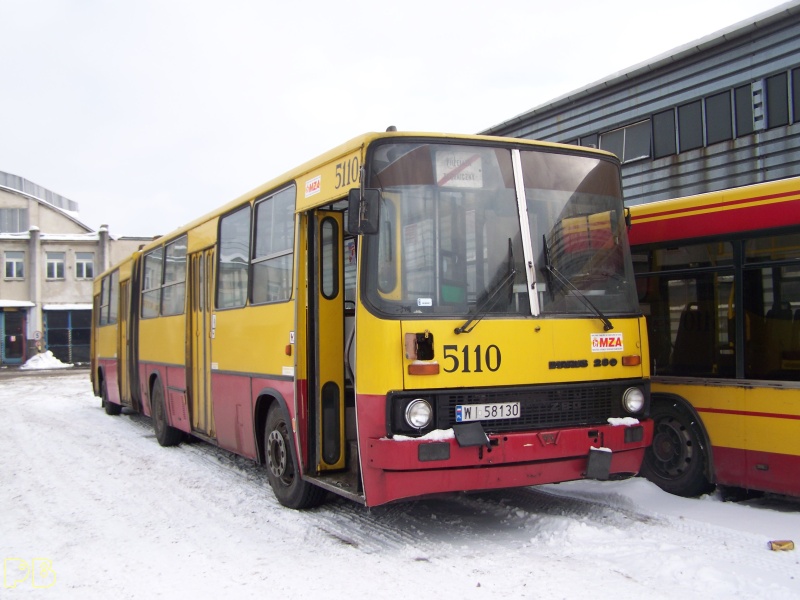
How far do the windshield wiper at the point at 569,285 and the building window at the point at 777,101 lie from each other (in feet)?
32.1

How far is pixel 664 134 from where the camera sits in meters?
16.3

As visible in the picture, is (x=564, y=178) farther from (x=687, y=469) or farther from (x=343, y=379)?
(x=687, y=469)

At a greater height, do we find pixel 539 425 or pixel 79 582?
pixel 539 425

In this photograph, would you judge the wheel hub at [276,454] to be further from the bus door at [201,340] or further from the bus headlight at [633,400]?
the bus headlight at [633,400]

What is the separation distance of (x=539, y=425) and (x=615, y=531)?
966mm

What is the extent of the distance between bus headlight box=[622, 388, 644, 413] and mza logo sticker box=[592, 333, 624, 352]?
1.09 feet

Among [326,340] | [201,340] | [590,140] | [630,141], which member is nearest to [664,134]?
[630,141]

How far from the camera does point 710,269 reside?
7141 mm

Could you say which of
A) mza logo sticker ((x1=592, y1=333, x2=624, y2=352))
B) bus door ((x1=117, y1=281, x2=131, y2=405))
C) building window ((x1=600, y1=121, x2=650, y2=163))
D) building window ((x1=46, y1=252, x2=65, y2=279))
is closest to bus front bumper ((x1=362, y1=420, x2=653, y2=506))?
mza logo sticker ((x1=592, y1=333, x2=624, y2=352))

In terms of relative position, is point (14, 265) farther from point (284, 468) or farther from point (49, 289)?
point (284, 468)

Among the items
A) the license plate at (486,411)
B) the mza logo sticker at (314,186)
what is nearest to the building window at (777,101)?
the mza logo sticker at (314,186)

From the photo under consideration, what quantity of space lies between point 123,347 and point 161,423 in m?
3.82

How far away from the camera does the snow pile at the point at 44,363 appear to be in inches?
1618

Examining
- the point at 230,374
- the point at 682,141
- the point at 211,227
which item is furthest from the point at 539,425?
the point at 682,141
